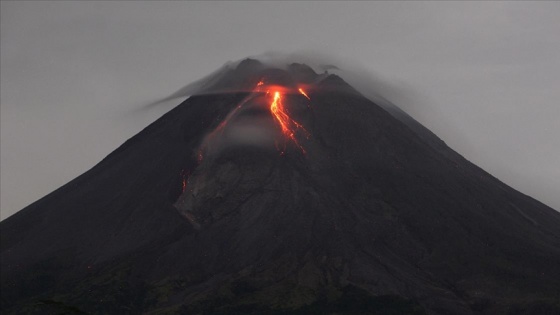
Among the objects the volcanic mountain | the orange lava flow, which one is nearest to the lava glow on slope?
the orange lava flow

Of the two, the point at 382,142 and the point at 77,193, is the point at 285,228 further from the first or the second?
the point at 77,193

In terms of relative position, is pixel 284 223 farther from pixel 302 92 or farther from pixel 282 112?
pixel 302 92

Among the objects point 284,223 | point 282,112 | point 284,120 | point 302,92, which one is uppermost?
point 302,92

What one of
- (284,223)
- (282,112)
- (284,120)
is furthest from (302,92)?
(284,223)

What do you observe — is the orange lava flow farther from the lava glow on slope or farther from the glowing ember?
the glowing ember

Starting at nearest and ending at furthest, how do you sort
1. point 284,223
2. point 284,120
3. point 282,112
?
1. point 284,223
2. point 284,120
3. point 282,112

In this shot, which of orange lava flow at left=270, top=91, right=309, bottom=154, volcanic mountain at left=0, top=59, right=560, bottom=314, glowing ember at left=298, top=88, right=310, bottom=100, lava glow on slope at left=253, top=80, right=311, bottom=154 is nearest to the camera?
volcanic mountain at left=0, top=59, right=560, bottom=314

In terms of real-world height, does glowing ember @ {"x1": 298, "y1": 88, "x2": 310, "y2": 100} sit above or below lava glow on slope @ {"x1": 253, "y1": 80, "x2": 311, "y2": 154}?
above
